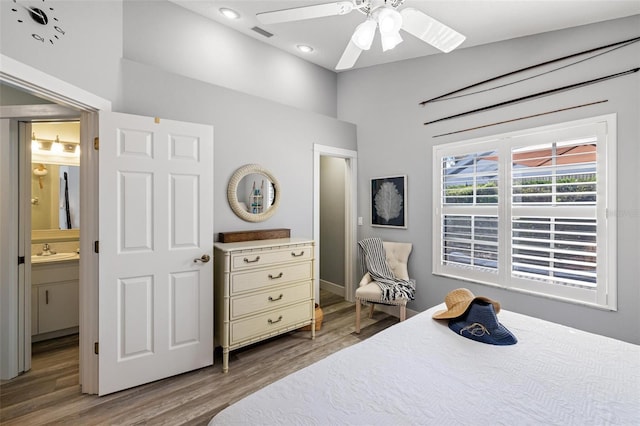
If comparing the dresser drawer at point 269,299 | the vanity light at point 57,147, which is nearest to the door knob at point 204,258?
the dresser drawer at point 269,299

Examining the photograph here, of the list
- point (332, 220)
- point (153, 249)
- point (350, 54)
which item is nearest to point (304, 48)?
point (350, 54)

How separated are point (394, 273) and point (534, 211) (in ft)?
5.08

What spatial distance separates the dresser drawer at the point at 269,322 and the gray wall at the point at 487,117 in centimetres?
146

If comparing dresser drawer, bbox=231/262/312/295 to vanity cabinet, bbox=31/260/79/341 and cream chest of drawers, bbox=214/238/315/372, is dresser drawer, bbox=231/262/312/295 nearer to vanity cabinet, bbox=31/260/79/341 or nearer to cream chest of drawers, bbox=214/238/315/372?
cream chest of drawers, bbox=214/238/315/372

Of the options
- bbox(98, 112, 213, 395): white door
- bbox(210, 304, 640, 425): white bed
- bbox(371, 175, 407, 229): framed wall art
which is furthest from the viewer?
bbox(371, 175, 407, 229): framed wall art

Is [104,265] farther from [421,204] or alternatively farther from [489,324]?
[421,204]

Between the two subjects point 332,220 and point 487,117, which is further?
point 332,220

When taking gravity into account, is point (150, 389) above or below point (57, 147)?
below

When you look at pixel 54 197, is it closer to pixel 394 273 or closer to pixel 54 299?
pixel 54 299

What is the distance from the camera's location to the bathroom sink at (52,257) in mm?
2897

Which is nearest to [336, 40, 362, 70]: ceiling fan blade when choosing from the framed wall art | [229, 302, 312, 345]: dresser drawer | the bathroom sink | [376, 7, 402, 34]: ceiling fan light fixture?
[376, 7, 402, 34]: ceiling fan light fixture

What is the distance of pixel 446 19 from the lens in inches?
97.5

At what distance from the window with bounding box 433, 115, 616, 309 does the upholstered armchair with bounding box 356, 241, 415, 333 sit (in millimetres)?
365

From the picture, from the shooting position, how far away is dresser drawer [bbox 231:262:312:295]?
2.52 m
